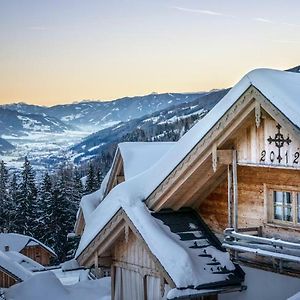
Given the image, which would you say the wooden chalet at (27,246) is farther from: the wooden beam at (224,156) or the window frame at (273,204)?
the window frame at (273,204)

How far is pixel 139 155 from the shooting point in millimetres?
18641

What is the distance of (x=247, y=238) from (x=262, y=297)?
1.31 metres

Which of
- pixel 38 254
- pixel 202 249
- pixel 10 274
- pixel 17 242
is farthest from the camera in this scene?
pixel 38 254

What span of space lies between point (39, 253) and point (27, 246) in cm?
242

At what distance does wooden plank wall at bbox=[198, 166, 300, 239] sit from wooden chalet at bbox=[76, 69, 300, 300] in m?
0.02

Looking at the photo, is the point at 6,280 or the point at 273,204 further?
the point at 6,280

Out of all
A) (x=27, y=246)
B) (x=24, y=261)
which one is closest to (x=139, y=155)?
(x=24, y=261)

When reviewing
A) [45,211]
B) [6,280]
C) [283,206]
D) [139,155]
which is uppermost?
[139,155]

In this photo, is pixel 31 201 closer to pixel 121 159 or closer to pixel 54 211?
pixel 54 211

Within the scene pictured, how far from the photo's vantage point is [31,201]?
66.0m

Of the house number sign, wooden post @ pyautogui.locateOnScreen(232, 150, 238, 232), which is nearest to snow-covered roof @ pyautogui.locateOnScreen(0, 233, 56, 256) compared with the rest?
wooden post @ pyautogui.locateOnScreen(232, 150, 238, 232)

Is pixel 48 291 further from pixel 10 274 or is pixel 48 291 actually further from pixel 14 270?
pixel 14 270

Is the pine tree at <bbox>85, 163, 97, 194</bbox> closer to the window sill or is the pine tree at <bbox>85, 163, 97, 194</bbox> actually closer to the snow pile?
the snow pile

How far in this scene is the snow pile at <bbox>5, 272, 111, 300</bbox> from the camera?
13.9 metres
